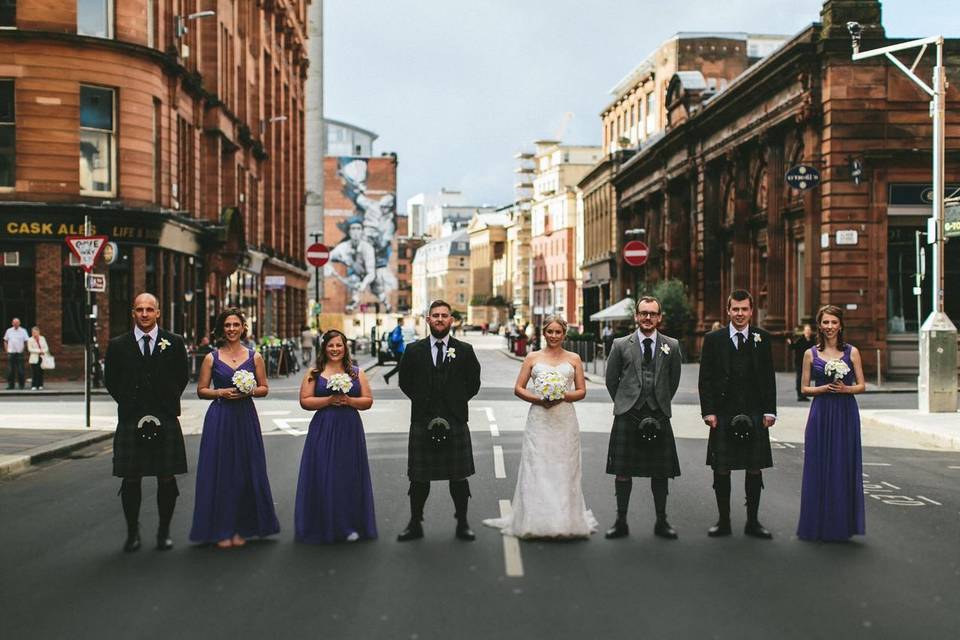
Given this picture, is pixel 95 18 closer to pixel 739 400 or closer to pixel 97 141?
pixel 97 141

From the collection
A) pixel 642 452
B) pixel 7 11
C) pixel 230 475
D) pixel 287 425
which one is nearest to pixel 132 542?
pixel 230 475

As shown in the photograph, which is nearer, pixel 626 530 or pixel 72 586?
pixel 72 586

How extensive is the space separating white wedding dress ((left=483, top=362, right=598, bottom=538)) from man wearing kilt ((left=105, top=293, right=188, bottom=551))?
2.68 metres

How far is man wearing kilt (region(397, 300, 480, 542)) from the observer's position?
9070 millimetres

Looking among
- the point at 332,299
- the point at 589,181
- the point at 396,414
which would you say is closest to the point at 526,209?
the point at 332,299

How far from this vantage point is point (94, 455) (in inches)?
614

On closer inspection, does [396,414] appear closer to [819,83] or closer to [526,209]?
[819,83]

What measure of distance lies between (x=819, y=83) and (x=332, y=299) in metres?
86.0

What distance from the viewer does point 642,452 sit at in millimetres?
9219

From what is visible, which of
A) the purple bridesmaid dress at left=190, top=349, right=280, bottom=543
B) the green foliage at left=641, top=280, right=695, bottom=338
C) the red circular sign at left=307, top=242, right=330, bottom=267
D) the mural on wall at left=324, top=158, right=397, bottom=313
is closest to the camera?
the purple bridesmaid dress at left=190, top=349, right=280, bottom=543

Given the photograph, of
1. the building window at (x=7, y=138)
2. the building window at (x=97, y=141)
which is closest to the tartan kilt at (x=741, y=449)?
the building window at (x=97, y=141)

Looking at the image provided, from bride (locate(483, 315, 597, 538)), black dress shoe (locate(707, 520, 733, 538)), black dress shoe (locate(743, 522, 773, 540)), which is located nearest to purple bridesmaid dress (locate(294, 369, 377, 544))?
bride (locate(483, 315, 597, 538))

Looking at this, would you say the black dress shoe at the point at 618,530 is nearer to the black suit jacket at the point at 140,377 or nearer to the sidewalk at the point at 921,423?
the black suit jacket at the point at 140,377

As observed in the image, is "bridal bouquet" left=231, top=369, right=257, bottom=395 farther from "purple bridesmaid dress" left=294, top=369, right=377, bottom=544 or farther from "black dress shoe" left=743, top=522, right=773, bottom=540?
"black dress shoe" left=743, top=522, right=773, bottom=540
